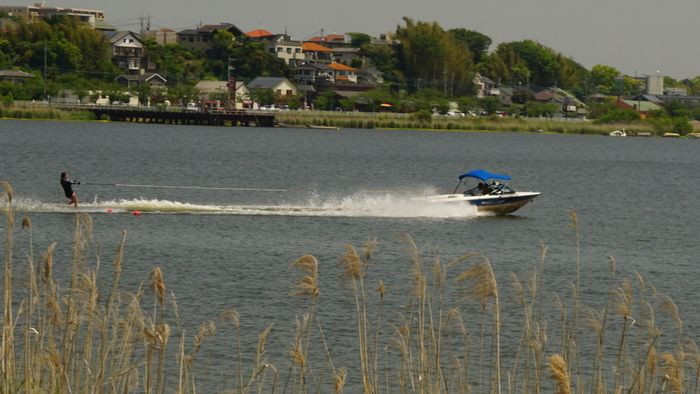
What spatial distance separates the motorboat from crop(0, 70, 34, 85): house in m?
112

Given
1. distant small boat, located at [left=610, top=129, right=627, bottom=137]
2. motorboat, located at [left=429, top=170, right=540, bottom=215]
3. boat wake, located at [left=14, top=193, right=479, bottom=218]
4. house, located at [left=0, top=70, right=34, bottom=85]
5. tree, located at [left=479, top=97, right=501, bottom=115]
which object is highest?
house, located at [left=0, top=70, right=34, bottom=85]

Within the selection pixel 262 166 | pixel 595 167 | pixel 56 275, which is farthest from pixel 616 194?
pixel 56 275

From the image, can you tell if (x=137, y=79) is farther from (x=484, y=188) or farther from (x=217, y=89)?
(x=484, y=188)

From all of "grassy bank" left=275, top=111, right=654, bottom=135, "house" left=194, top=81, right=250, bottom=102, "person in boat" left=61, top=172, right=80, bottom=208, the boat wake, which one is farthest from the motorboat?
"house" left=194, top=81, right=250, bottom=102

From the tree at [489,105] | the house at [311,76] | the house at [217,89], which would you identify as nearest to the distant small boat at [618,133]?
the tree at [489,105]

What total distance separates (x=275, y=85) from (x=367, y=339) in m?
161

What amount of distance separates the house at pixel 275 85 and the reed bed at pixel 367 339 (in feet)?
467

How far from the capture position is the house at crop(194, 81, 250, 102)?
537 ft

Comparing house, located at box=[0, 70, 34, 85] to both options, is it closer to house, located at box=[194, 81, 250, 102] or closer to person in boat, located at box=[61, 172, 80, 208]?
house, located at box=[194, 81, 250, 102]

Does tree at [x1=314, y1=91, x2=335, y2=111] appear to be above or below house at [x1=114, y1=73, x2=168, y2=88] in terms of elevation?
below

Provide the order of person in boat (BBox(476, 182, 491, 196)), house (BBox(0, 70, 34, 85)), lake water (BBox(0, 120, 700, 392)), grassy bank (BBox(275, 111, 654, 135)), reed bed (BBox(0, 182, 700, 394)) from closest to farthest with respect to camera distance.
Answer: reed bed (BBox(0, 182, 700, 394)), lake water (BBox(0, 120, 700, 392)), person in boat (BBox(476, 182, 491, 196)), house (BBox(0, 70, 34, 85)), grassy bank (BBox(275, 111, 654, 135))

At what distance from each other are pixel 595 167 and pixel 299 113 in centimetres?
6383

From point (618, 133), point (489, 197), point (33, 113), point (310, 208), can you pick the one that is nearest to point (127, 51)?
point (33, 113)

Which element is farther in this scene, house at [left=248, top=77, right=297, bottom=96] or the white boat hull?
Result: house at [left=248, top=77, right=297, bottom=96]
